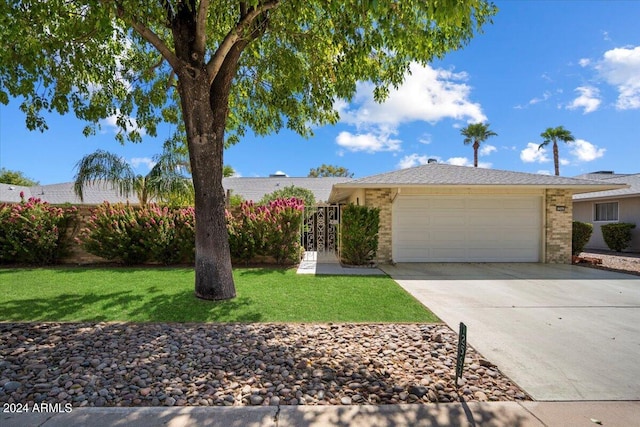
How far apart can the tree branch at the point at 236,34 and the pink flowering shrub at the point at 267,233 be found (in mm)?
4978

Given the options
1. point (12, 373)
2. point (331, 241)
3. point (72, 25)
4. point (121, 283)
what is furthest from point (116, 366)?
Answer: point (331, 241)

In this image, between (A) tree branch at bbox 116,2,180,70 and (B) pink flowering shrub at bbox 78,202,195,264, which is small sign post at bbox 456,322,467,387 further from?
(B) pink flowering shrub at bbox 78,202,195,264

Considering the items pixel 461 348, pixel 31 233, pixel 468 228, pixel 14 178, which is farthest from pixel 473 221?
pixel 14 178

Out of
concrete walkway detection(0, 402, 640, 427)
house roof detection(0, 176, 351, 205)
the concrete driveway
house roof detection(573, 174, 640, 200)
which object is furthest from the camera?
house roof detection(0, 176, 351, 205)

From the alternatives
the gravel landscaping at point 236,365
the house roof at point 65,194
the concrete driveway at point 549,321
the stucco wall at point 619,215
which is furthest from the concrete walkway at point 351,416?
the house roof at point 65,194

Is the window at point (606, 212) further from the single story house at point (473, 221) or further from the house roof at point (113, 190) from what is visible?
the house roof at point (113, 190)

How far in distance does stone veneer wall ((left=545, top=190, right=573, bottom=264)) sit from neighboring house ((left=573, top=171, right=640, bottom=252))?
6.97 m

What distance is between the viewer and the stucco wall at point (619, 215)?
1658cm

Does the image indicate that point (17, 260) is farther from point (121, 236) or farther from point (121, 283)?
point (121, 283)

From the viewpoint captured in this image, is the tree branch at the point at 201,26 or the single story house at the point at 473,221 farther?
the single story house at the point at 473,221

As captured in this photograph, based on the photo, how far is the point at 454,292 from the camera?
7.38 metres

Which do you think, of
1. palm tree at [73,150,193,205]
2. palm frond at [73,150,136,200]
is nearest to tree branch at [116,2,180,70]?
palm tree at [73,150,193,205]

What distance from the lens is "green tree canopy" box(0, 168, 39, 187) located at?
116ft

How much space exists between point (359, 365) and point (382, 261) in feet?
26.3
